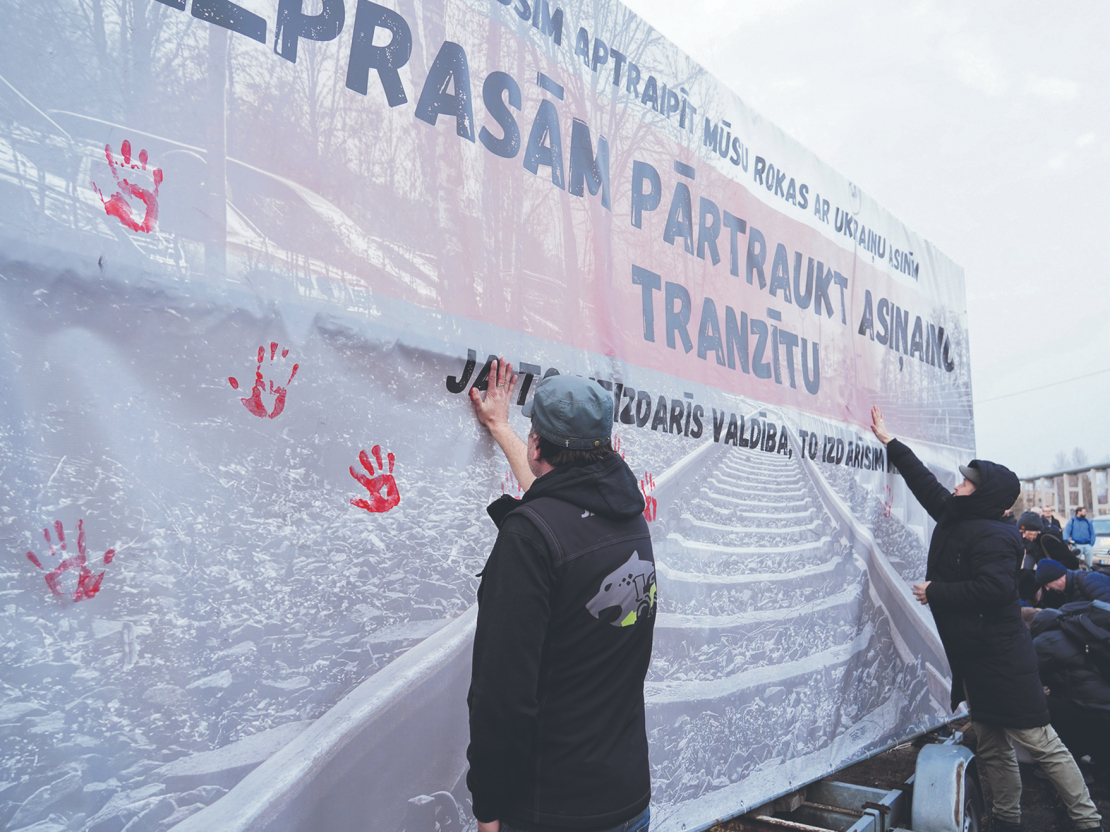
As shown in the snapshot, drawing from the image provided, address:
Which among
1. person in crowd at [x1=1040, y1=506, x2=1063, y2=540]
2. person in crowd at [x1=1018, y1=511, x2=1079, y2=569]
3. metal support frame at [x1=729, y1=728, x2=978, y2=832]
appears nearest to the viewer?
metal support frame at [x1=729, y1=728, x2=978, y2=832]

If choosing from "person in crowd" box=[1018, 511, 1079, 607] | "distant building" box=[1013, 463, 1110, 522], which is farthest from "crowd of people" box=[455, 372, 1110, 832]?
"distant building" box=[1013, 463, 1110, 522]

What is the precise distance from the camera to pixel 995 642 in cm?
317

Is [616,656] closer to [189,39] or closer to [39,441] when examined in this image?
[39,441]

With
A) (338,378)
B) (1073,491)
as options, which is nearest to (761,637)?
(338,378)

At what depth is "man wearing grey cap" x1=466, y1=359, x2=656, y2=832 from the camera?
4.46 feet

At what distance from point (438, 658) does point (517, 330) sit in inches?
36.4

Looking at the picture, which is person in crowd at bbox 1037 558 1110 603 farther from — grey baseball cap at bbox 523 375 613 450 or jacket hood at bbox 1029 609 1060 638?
grey baseball cap at bbox 523 375 613 450

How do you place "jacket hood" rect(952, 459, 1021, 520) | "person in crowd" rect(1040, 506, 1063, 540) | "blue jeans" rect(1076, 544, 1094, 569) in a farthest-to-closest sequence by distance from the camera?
"blue jeans" rect(1076, 544, 1094, 569)
"person in crowd" rect(1040, 506, 1063, 540)
"jacket hood" rect(952, 459, 1021, 520)

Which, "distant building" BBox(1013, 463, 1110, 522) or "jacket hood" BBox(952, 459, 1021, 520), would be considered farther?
"distant building" BBox(1013, 463, 1110, 522)

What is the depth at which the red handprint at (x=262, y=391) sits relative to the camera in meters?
1.53

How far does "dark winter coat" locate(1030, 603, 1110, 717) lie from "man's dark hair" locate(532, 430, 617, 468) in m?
3.74

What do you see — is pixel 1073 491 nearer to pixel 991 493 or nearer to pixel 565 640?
pixel 991 493

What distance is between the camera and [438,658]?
1.84m

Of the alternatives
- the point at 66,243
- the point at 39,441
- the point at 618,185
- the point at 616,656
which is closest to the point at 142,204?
the point at 66,243
